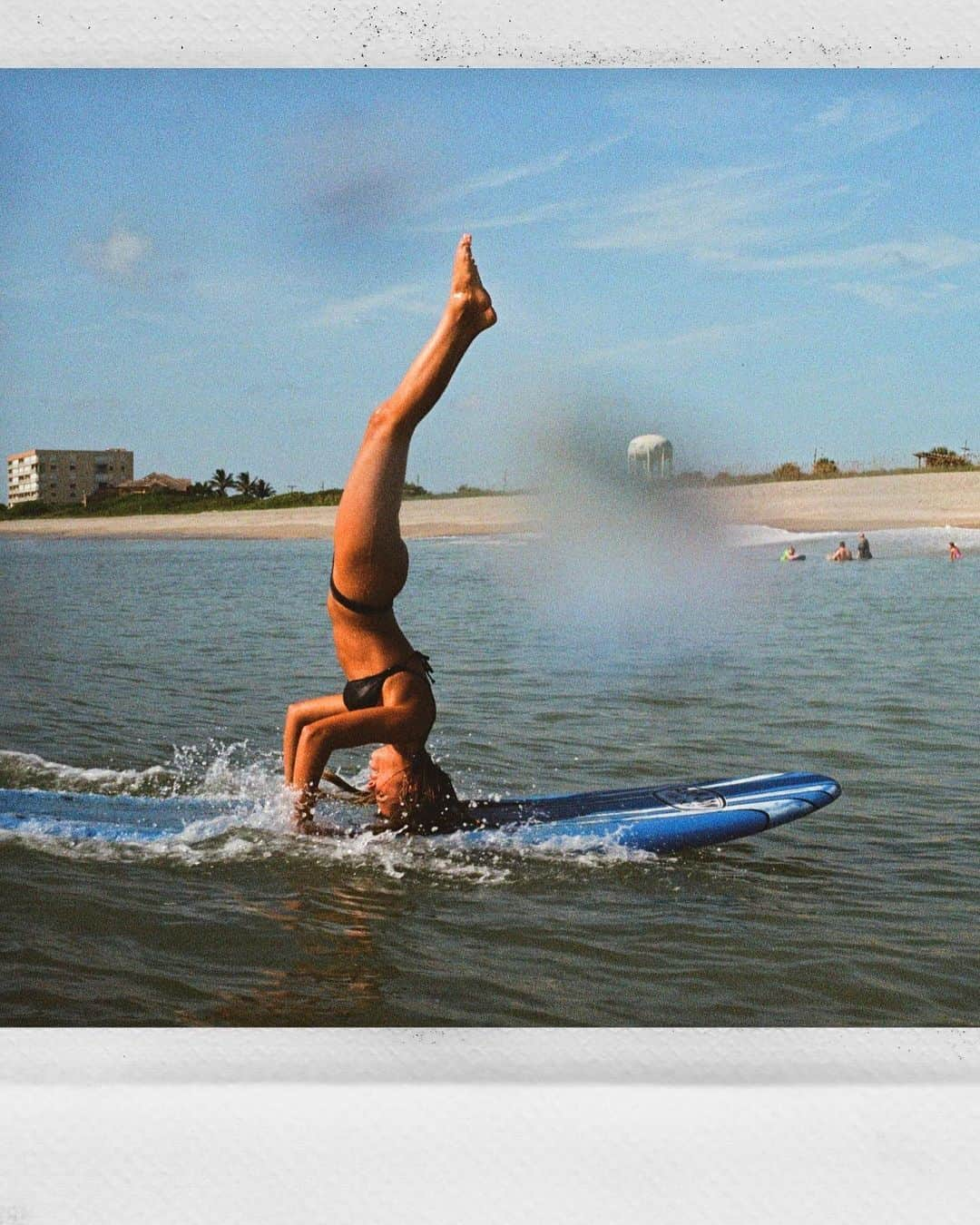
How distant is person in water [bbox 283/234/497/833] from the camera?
231 cm

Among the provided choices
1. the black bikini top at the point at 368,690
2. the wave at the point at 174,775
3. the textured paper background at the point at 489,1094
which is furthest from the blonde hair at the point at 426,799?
the textured paper background at the point at 489,1094

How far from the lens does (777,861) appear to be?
100 inches

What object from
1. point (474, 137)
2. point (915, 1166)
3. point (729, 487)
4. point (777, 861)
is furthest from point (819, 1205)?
point (474, 137)

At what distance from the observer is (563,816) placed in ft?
8.38

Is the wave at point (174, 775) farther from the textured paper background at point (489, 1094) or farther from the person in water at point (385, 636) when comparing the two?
the textured paper background at point (489, 1094)

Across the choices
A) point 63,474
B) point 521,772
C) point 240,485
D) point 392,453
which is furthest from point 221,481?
point 521,772

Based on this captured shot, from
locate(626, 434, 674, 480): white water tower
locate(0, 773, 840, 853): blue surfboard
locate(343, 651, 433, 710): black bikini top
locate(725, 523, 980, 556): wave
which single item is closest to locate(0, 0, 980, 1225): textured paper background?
locate(0, 773, 840, 853): blue surfboard

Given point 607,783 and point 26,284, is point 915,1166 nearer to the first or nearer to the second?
point 607,783

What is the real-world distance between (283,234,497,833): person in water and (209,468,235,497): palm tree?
0.44 m

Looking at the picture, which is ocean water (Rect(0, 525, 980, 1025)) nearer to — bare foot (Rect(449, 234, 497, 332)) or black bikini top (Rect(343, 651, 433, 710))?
black bikini top (Rect(343, 651, 433, 710))

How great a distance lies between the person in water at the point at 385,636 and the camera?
2312 millimetres

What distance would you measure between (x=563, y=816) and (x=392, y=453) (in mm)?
779

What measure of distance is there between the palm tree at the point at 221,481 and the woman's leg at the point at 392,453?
1.58ft

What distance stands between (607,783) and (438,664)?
439mm
